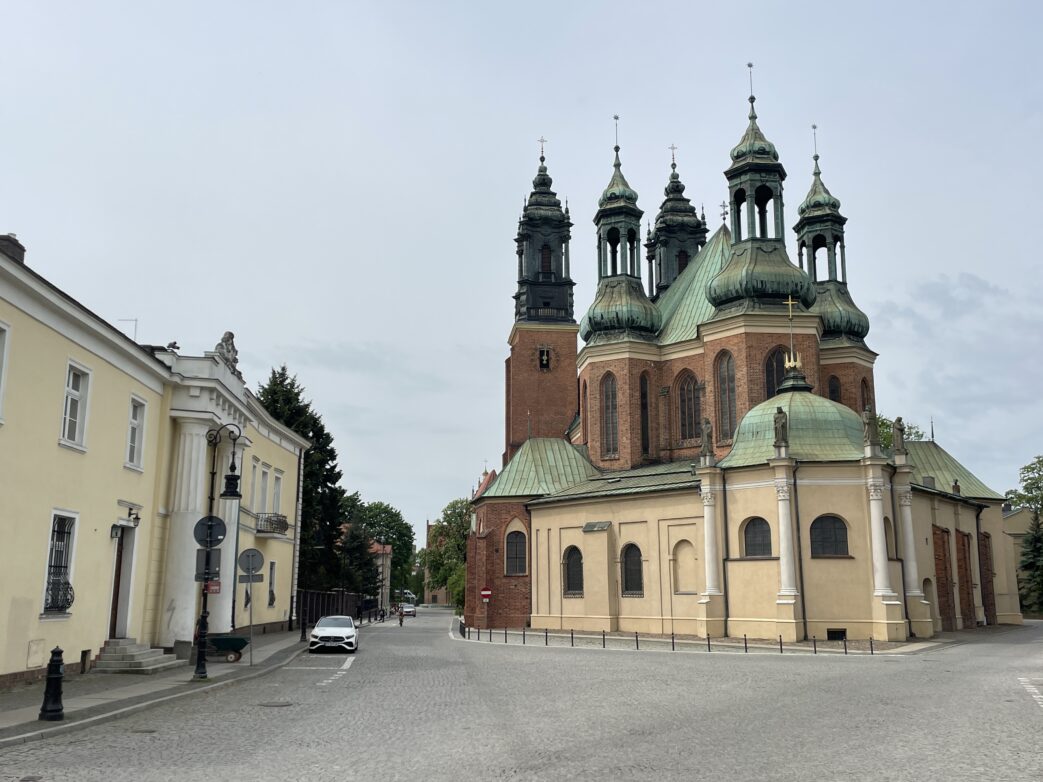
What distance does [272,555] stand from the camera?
37.1 metres

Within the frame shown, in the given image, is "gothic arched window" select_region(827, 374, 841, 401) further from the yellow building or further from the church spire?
the yellow building

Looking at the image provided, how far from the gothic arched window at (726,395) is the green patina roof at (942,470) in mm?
13366

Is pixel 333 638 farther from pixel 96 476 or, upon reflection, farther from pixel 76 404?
pixel 76 404

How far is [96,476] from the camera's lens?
1970 cm

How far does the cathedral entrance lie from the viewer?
4309 cm

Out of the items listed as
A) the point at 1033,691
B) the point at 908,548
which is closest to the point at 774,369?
the point at 908,548

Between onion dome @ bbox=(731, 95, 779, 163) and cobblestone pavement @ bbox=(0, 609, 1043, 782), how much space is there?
3064 cm

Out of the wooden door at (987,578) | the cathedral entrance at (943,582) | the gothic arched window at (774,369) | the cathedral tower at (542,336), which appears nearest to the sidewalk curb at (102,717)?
the gothic arched window at (774,369)

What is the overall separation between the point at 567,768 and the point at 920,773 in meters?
3.65

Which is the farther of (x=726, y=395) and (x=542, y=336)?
(x=542, y=336)

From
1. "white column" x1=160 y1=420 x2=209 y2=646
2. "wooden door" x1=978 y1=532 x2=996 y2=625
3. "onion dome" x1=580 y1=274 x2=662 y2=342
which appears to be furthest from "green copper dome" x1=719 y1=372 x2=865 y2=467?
"white column" x1=160 y1=420 x2=209 y2=646

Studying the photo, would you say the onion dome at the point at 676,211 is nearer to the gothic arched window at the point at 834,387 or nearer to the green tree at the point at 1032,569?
the gothic arched window at the point at 834,387

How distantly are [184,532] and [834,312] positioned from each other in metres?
39.0

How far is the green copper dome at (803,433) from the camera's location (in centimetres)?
3772
